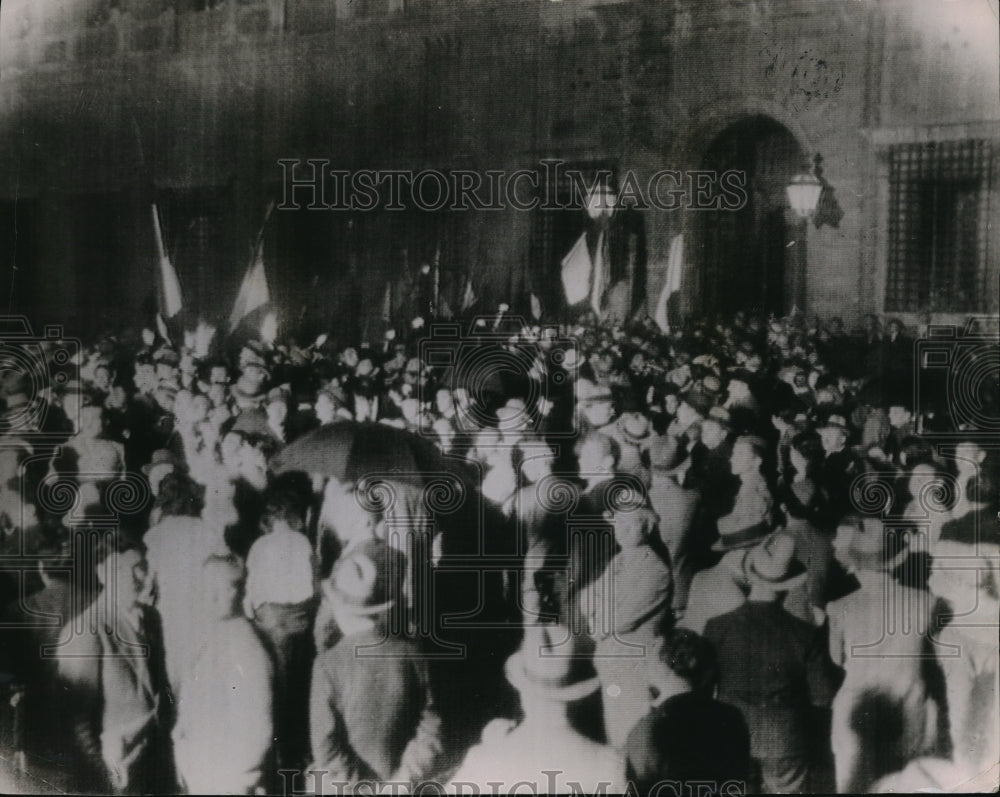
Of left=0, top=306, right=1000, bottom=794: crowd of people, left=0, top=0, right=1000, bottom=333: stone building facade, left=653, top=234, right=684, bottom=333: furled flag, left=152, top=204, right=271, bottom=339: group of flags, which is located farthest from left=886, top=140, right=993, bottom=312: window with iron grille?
left=152, top=204, right=271, bottom=339: group of flags

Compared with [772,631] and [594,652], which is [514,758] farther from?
[772,631]

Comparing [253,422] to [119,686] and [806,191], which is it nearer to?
[119,686]

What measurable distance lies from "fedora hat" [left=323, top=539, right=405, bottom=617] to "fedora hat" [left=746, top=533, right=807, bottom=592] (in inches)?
37.5

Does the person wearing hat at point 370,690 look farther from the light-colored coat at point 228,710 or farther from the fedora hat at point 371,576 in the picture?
the light-colored coat at point 228,710

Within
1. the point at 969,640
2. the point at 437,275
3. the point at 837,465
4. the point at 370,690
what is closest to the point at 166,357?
the point at 437,275

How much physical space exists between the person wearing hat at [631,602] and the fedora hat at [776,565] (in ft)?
0.75

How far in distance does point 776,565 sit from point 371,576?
1095 millimetres

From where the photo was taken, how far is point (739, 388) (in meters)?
2.16

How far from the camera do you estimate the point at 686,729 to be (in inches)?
85.7

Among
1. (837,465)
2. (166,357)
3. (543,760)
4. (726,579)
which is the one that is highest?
(166,357)

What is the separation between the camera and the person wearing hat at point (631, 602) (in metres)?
2.16

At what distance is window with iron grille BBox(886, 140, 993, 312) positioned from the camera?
84.3 inches

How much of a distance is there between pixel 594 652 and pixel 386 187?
1.38m

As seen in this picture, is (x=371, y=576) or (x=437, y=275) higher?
(x=437, y=275)
